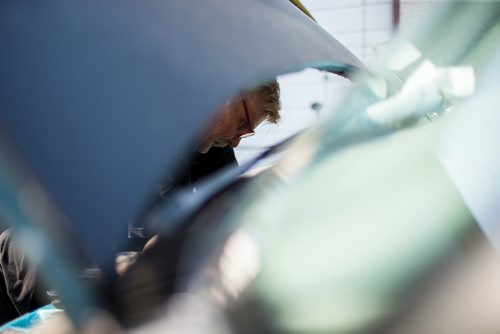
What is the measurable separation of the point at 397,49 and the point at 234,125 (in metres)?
0.52

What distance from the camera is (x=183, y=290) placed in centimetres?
56

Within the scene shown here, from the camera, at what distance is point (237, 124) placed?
4.09 ft

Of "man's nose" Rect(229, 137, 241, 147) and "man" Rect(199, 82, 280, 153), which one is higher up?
"man" Rect(199, 82, 280, 153)

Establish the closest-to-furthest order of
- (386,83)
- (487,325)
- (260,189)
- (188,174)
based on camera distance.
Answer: (487,325) < (260,189) < (386,83) < (188,174)

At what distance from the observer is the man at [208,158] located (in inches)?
40.8

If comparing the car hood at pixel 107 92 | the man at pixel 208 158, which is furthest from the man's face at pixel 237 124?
the car hood at pixel 107 92

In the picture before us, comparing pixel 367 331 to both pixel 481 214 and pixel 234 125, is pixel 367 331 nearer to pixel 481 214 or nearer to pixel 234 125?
pixel 481 214

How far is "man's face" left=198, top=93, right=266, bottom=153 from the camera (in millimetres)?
1086

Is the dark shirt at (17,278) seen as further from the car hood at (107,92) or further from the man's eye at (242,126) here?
the car hood at (107,92)

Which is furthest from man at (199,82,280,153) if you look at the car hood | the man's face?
the car hood

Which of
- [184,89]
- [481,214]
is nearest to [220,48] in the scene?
[184,89]

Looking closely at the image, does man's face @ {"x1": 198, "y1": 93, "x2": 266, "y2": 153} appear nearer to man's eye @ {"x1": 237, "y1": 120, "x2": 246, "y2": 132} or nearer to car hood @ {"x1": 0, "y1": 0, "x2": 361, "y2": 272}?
man's eye @ {"x1": 237, "y1": 120, "x2": 246, "y2": 132}

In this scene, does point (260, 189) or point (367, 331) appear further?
point (260, 189)

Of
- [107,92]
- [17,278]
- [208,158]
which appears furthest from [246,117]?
[17,278]
